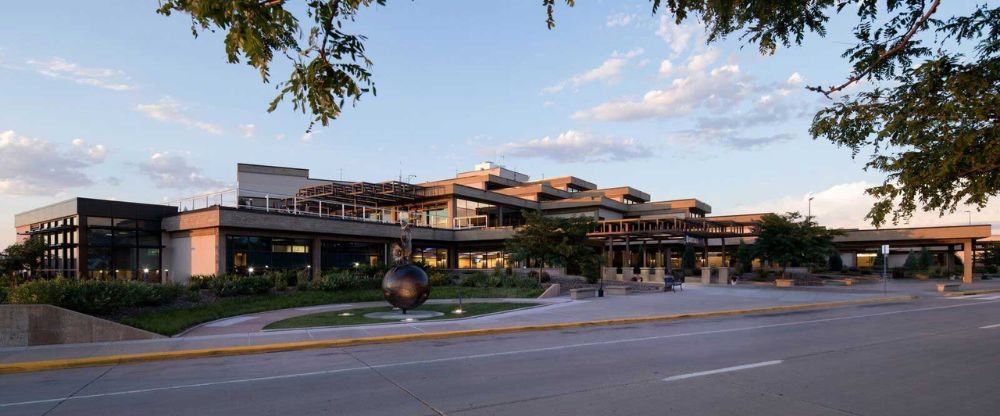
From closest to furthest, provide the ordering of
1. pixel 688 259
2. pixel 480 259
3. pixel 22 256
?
pixel 22 256 → pixel 688 259 → pixel 480 259

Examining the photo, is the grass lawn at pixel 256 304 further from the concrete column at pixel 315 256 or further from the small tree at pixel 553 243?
the concrete column at pixel 315 256

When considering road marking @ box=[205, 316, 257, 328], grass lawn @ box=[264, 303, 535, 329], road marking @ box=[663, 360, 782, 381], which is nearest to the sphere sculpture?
grass lawn @ box=[264, 303, 535, 329]

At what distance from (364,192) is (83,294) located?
31.2m

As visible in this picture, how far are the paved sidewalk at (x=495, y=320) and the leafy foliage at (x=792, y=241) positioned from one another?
12.9 metres

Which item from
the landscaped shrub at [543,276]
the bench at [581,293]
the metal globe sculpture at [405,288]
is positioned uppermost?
the metal globe sculpture at [405,288]

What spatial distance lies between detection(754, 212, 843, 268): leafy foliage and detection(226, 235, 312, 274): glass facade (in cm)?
3261

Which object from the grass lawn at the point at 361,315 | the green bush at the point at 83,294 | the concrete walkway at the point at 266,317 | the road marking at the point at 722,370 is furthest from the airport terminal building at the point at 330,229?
the road marking at the point at 722,370

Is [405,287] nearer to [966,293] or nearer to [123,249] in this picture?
[123,249]

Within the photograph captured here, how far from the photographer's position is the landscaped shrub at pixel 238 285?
22.6m

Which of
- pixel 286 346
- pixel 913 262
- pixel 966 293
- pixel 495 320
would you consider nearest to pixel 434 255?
pixel 495 320

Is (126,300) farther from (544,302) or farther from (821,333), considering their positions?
(821,333)

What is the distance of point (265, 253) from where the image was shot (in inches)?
1238

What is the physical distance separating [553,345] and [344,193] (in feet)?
120

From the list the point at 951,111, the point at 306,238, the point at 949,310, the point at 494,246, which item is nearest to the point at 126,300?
the point at 306,238
